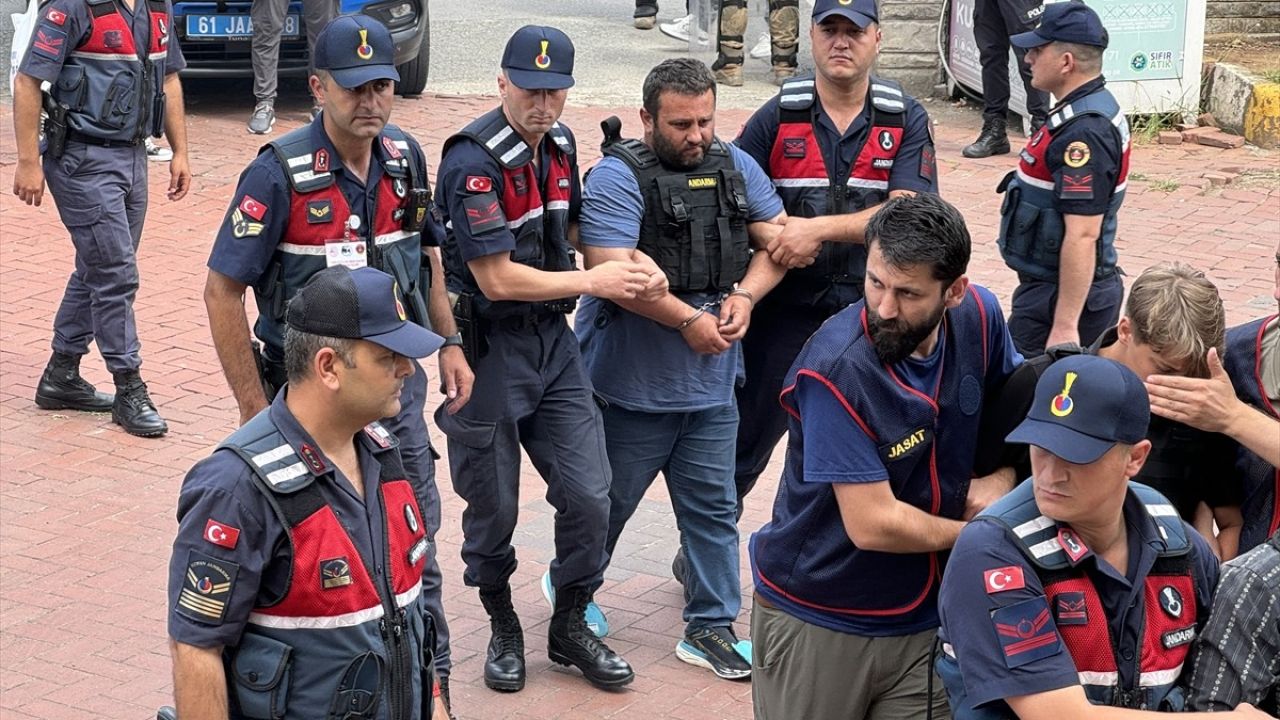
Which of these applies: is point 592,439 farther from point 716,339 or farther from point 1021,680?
point 1021,680

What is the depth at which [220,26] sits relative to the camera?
12.2m

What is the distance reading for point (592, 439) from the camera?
546cm

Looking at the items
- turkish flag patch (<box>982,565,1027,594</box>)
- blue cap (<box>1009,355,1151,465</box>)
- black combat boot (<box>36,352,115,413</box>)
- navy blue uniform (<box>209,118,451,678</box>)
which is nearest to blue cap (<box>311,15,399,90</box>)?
navy blue uniform (<box>209,118,451,678</box>)

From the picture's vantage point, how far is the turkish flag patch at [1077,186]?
6.14m

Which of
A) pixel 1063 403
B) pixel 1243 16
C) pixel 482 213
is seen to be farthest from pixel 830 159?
pixel 1243 16

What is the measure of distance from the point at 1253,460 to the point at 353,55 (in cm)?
286

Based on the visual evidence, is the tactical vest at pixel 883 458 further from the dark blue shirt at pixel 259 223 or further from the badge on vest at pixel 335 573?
the dark blue shirt at pixel 259 223

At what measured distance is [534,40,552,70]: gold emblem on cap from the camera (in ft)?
17.5

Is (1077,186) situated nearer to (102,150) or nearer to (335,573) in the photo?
(335,573)

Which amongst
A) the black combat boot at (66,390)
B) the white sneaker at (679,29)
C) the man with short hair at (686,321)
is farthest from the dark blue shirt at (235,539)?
the white sneaker at (679,29)

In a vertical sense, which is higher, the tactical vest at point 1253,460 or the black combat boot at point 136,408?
the tactical vest at point 1253,460

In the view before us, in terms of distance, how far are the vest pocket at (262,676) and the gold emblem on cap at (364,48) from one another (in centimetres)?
232

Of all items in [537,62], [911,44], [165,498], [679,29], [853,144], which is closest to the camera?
[537,62]

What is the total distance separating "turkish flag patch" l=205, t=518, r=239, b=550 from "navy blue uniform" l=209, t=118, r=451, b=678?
172 cm
